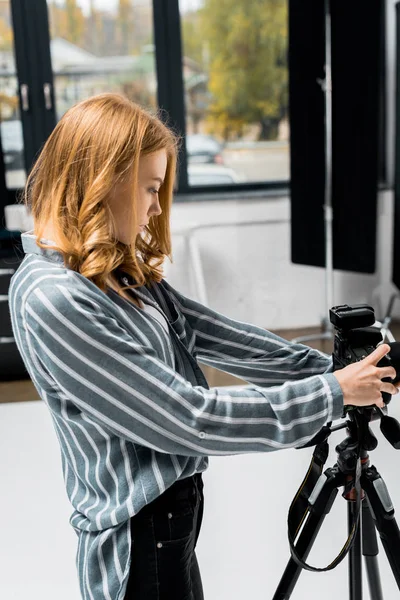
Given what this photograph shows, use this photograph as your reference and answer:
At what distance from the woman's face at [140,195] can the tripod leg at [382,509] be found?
500 millimetres

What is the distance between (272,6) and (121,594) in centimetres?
396

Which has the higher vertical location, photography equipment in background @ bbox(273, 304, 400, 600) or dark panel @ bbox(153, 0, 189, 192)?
dark panel @ bbox(153, 0, 189, 192)

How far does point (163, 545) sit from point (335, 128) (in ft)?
10.4

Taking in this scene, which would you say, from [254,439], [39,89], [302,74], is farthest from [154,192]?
[39,89]

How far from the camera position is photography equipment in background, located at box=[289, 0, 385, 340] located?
3646 mm

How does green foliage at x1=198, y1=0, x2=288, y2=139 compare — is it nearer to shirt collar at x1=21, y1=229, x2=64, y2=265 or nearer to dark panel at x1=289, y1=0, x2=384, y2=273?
dark panel at x1=289, y1=0, x2=384, y2=273

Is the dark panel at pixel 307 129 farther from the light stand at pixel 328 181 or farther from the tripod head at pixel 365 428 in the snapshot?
the tripod head at pixel 365 428

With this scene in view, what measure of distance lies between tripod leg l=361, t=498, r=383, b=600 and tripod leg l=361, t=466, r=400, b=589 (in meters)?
0.04

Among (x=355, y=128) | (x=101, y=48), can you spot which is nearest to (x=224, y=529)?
(x=355, y=128)

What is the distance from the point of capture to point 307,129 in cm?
389

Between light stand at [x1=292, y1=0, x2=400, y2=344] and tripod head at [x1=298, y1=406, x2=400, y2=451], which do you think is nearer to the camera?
tripod head at [x1=298, y1=406, x2=400, y2=451]

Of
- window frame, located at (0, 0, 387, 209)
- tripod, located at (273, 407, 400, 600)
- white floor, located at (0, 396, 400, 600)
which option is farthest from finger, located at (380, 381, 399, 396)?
window frame, located at (0, 0, 387, 209)

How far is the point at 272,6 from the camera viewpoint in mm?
4250

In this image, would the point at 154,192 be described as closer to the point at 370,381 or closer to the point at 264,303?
the point at 370,381
